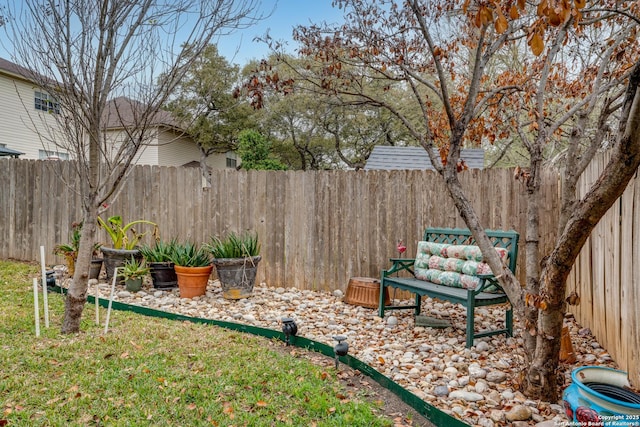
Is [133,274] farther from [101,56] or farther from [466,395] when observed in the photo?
[466,395]

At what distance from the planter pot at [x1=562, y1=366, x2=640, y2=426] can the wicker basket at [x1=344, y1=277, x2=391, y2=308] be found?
2560 mm

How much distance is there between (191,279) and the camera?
16.5 ft

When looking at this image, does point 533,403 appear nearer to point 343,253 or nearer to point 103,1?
point 343,253

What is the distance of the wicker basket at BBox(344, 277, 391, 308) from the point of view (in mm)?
4730

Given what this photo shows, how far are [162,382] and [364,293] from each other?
2.70 m

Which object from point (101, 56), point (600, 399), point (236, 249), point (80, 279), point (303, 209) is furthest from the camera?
point (303, 209)

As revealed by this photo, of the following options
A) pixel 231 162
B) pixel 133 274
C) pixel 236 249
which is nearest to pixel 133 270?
pixel 133 274

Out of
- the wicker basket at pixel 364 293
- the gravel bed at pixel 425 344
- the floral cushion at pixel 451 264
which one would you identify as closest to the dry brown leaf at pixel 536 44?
the gravel bed at pixel 425 344

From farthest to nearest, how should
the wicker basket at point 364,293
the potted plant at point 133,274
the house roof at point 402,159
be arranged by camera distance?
A: 1. the house roof at point 402,159
2. the potted plant at point 133,274
3. the wicker basket at point 364,293

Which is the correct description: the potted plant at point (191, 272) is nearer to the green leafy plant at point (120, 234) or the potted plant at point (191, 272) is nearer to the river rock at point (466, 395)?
the green leafy plant at point (120, 234)

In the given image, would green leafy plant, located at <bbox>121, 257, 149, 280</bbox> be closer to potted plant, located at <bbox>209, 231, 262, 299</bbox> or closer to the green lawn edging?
the green lawn edging

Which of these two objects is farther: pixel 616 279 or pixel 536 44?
pixel 616 279

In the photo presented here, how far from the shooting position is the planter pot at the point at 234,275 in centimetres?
495

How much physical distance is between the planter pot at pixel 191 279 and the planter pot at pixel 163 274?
329 mm
